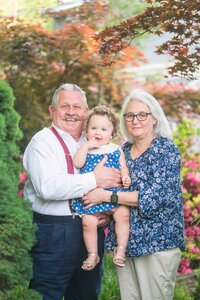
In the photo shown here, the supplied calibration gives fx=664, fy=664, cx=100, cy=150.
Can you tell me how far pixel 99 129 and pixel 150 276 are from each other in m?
1.07

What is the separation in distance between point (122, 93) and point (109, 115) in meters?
4.33

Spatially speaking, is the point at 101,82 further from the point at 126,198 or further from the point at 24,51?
the point at 126,198

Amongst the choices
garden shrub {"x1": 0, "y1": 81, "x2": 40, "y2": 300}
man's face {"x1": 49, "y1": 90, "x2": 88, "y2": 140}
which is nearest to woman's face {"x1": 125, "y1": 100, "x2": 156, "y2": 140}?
man's face {"x1": 49, "y1": 90, "x2": 88, "y2": 140}

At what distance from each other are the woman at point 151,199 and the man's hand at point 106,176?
0.19ft

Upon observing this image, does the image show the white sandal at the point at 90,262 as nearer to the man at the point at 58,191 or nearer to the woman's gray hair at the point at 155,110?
the man at the point at 58,191

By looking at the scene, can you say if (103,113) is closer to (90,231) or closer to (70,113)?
(70,113)

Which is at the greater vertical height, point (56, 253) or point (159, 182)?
point (159, 182)

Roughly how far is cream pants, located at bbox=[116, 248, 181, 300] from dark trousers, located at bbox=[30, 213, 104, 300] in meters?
0.34

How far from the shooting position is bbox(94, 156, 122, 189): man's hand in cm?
453

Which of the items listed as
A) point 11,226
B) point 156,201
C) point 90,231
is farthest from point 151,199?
point 11,226

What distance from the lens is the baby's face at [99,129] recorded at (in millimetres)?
4555

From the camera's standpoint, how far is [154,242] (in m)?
4.45

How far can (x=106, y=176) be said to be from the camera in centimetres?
455

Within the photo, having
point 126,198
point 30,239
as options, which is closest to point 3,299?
point 30,239
